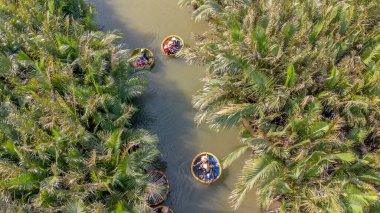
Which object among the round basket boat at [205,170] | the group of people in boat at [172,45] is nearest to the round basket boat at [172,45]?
the group of people in boat at [172,45]

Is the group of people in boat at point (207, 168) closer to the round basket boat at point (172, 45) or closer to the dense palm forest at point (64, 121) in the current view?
the dense palm forest at point (64, 121)

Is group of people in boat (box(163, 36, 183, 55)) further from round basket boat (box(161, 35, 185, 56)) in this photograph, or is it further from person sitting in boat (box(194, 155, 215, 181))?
person sitting in boat (box(194, 155, 215, 181))

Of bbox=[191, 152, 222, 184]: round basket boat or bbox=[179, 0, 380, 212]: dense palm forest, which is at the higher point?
bbox=[179, 0, 380, 212]: dense palm forest

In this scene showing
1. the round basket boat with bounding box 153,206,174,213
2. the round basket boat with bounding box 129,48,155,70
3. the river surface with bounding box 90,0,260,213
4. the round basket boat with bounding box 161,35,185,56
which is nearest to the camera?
the round basket boat with bounding box 153,206,174,213

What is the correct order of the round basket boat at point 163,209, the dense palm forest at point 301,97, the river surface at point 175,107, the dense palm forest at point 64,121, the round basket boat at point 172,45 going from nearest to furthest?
the dense palm forest at point 64,121 → the dense palm forest at point 301,97 → the round basket boat at point 163,209 → the river surface at point 175,107 → the round basket boat at point 172,45

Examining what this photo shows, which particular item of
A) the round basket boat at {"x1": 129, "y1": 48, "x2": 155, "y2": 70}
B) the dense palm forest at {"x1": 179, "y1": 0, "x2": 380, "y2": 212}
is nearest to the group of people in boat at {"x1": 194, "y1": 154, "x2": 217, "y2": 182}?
the dense palm forest at {"x1": 179, "y1": 0, "x2": 380, "y2": 212}

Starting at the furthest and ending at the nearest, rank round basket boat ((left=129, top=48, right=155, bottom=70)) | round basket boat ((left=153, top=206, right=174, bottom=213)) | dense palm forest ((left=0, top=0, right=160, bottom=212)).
Answer: round basket boat ((left=129, top=48, right=155, bottom=70)), round basket boat ((left=153, top=206, right=174, bottom=213)), dense palm forest ((left=0, top=0, right=160, bottom=212))

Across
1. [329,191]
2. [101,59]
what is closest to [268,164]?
[329,191]
